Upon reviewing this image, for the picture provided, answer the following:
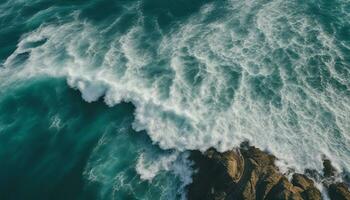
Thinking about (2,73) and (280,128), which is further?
(2,73)

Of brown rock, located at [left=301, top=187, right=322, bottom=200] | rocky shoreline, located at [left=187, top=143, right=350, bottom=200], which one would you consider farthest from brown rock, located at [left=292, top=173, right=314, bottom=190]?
brown rock, located at [left=301, top=187, right=322, bottom=200]

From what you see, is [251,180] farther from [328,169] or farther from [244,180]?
[328,169]

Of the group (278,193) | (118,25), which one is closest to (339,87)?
(278,193)

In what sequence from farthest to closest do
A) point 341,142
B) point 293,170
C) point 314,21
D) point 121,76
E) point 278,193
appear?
point 314,21, point 121,76, point 341,142, point 293,170, point 278,193

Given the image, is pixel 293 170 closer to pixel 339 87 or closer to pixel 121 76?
pixel 339 87

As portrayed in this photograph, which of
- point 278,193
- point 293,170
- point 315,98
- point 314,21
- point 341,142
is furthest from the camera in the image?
point 314,21

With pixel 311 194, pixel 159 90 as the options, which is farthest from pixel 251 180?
pixel 159 90
